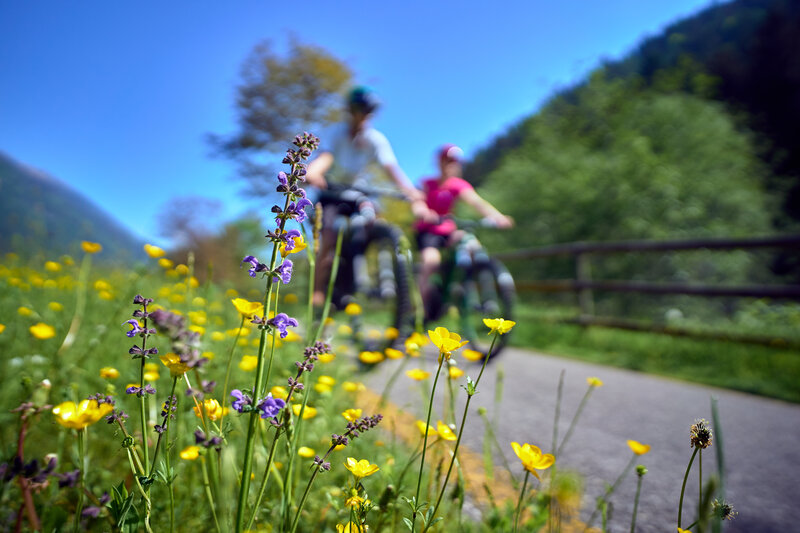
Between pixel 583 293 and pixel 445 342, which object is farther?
pixel 583 293

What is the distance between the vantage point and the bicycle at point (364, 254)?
352 centimetres

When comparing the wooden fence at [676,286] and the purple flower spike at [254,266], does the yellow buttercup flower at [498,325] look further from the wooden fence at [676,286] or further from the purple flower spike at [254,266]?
the wooden fence at [676,286]

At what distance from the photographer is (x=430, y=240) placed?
3.91 meters

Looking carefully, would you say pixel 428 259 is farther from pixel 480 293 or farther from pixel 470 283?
pixel 480 293

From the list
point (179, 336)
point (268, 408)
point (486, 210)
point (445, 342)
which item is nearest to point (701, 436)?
point (445, 342)

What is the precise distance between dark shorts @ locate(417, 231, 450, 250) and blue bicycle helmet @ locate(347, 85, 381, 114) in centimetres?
122

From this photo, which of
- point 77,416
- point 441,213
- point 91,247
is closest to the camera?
point 77,416

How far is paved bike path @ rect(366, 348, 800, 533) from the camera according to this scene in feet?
4.23

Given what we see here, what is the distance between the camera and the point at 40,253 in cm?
494

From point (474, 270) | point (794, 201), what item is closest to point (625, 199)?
point (794, 201)

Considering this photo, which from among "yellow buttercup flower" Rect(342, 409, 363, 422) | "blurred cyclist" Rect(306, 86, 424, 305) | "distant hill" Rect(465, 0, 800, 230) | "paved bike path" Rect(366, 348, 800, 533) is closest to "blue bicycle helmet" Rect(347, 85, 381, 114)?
"blurred cyclist" Rect(306, 86, 424, 305)

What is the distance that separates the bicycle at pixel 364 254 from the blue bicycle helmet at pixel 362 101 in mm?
678

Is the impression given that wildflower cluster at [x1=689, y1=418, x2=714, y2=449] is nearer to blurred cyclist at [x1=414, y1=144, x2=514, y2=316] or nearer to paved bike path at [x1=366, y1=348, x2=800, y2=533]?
paved bike path at [x1=366, y1=348, x2=800, y2=533]

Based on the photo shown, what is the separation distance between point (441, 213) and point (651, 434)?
266cm
